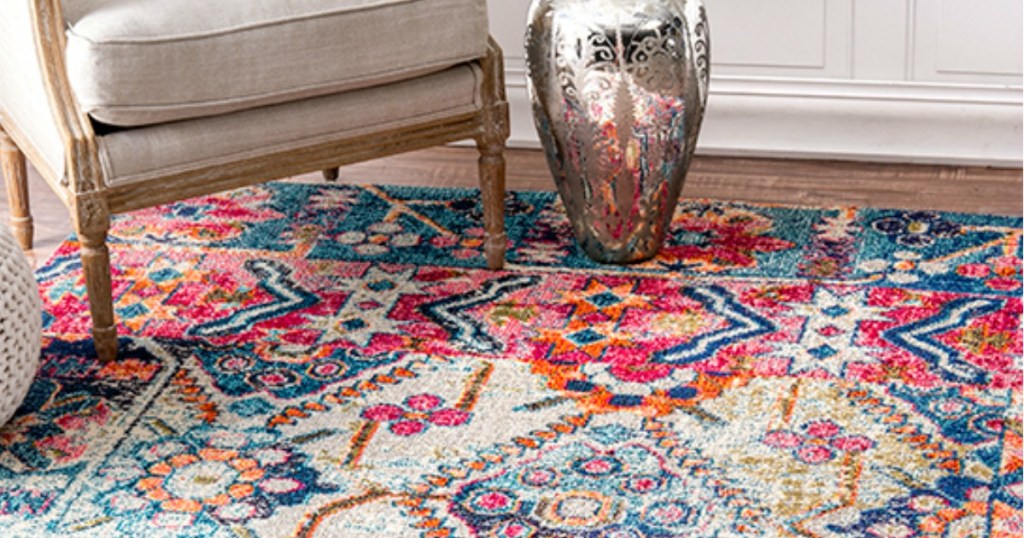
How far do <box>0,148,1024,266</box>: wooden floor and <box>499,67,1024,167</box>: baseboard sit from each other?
0.03 metres

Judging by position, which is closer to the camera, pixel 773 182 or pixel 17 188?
pixel 17 188

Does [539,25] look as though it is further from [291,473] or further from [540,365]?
[291,473]

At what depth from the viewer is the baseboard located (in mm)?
2891

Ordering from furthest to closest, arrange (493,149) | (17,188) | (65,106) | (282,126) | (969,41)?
1. (969,41)
2. (17,188)
3. (493,149)
4. (282,126)
5. (65,106)

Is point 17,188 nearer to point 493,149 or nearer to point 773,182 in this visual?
point 493,149

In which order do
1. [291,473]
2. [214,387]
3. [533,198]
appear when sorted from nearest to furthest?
[291,473] < [214,387] < [533,198]

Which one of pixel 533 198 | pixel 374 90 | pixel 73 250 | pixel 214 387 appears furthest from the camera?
pixel 533 198

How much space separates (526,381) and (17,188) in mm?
1048

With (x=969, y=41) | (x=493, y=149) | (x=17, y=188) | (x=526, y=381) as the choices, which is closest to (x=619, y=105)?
(x=493, y=149)

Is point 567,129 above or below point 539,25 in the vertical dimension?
below

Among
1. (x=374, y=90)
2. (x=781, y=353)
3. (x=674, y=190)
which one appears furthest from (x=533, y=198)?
(x=781, y=353)

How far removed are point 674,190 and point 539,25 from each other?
35cm

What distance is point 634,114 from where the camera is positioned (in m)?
2.36

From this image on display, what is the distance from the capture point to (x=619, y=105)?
2.35 meters
